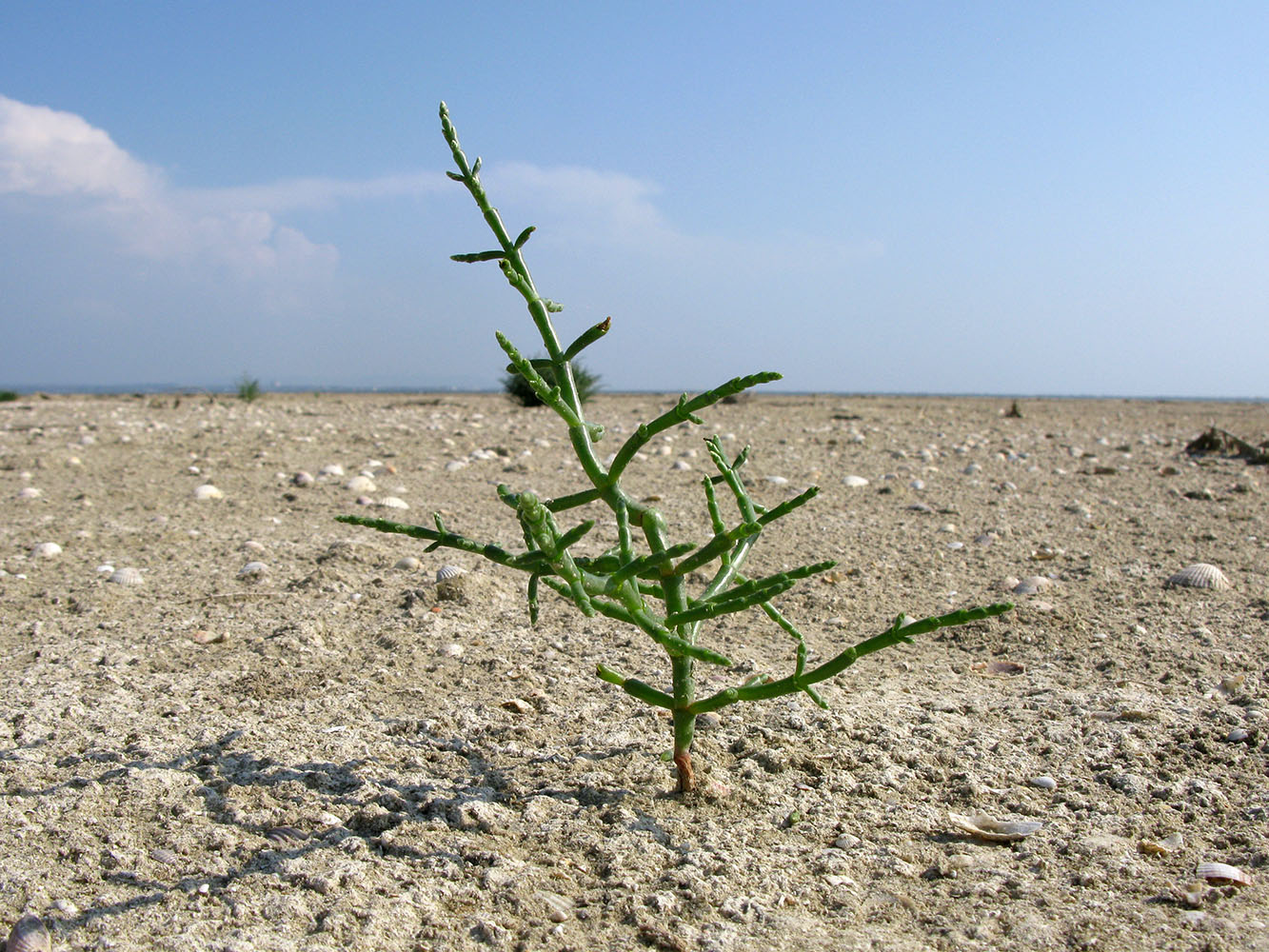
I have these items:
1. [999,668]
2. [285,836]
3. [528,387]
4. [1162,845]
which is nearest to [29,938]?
[285,836]

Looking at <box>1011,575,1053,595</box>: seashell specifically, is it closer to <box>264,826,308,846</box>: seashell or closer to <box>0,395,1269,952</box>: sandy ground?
<box>0,395,1269,952</box>: sandy ground

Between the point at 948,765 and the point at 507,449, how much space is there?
497 centimetres

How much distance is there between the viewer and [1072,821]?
68.3 inches

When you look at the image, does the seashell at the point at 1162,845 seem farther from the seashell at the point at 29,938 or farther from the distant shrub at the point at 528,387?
the distant shrub at the point at 528,387

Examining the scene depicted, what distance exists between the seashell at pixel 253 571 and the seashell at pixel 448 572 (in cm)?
61

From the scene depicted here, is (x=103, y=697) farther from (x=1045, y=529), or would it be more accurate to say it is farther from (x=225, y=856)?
(x=1045, y=529)

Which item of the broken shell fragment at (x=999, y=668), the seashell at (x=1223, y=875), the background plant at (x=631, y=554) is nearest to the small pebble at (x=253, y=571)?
the background plant at (x=631, y=554)

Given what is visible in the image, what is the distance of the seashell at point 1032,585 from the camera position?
3258mm

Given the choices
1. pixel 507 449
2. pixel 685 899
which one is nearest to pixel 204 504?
pixel 507 449

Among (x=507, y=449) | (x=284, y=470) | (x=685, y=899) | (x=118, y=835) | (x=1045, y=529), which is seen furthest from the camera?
(x=507, y=449)

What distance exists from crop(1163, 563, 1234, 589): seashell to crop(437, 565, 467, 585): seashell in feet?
8.15

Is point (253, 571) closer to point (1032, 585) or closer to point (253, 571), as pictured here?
point (253, 571)

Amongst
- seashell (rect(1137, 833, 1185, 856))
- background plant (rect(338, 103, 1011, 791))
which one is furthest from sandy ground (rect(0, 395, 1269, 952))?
background plant (rect(338, 103, 1011, 791))

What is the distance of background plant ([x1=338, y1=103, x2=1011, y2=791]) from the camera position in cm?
140
